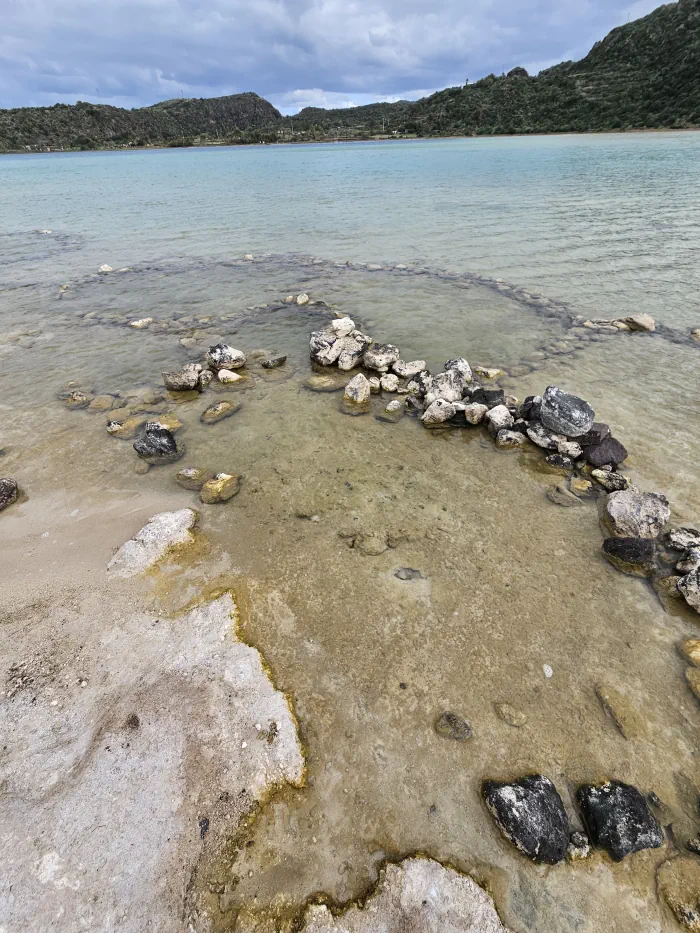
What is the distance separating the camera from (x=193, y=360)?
36.1 ft

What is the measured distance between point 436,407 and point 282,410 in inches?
123

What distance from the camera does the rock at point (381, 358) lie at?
10016 millimetres

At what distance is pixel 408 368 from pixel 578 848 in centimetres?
831

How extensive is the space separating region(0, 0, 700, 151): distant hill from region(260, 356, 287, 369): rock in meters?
110

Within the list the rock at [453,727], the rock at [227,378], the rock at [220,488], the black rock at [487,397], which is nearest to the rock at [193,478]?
the rock at [220,488]

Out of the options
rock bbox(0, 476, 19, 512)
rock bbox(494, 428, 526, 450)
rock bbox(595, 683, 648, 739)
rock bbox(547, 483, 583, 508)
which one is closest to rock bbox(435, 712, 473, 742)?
rock bbox(595, 683, 648, 739)

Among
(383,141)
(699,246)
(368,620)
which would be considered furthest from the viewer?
(383,141)

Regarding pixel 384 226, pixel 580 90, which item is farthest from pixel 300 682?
pixel 580 90

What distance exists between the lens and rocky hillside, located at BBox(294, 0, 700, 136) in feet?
286

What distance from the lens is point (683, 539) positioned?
18.4 ft

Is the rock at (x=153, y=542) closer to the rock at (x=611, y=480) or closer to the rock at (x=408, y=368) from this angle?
the rock at (x=408, y=368)

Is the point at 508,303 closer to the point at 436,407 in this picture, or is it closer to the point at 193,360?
the point at 436,407

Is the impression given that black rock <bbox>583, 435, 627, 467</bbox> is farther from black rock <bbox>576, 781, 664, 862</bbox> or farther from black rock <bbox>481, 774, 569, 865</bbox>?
black rock <bbox>481, 774, 569, 865</bbox>

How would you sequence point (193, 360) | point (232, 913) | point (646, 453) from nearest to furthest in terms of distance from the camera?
point (232, 913) → point (646, 453) → point (193, 360)
